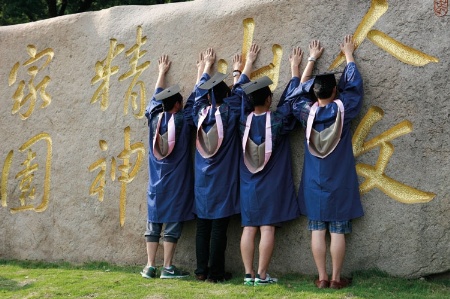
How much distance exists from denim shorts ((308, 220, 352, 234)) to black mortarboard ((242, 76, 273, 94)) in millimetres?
1157

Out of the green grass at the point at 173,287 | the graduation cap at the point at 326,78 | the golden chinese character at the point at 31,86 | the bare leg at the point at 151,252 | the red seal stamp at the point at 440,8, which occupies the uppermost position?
the red seal stamp at the point at 440,8

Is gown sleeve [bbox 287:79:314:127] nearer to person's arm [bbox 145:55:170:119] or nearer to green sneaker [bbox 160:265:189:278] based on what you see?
person's arm [bbox 145:55:170:119]

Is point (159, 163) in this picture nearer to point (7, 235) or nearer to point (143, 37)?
point (143, 37)

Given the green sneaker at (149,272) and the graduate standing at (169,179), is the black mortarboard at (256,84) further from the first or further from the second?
the green sneaker at (149,272)

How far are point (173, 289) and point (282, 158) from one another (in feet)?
4.54

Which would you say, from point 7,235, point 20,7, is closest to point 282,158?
point 7,235

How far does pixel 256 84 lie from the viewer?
5.44 meters

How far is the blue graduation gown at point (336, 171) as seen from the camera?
5.15 metres

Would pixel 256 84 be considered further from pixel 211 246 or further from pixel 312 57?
pixel 211 246

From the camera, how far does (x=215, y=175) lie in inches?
222

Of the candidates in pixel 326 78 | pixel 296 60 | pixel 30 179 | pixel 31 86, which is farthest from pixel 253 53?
pixel 30 179

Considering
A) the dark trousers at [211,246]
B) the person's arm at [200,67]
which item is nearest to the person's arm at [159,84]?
the person's arm at [200,67]

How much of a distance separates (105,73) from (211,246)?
2.28 meters

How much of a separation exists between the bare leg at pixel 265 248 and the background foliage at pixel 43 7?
6820 mm
